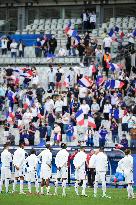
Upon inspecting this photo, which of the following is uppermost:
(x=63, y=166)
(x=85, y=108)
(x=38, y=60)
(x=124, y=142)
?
(x=38, y=60)

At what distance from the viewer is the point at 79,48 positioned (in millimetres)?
50125

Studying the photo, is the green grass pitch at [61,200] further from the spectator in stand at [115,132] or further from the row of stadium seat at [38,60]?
the row of stadium seat at [38,60]

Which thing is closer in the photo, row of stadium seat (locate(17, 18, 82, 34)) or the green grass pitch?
the green grass pitch

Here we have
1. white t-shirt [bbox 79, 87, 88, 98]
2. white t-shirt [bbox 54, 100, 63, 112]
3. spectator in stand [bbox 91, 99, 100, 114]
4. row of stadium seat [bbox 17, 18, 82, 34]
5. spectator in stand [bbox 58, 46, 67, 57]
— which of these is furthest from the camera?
row of stadium seat [bbox 17, 18, 82, 34]

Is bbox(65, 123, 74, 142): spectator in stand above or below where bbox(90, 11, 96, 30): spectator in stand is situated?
below

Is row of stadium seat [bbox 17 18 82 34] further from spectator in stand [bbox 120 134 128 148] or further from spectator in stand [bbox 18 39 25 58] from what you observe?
spectator in stand [bbox 120 134 128 148]

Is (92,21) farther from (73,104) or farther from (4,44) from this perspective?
(73,104)

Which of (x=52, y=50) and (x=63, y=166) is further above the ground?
(x=52, y=50)

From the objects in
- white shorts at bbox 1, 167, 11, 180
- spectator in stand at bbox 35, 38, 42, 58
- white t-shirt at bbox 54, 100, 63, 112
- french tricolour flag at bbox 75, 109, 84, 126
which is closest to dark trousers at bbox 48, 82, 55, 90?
white t-shirt at bbox 54, 100, 63, 112

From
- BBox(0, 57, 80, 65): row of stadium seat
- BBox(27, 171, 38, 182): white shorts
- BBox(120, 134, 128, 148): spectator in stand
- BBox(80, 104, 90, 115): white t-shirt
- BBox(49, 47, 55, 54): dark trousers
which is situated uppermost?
BBox(49, 47, 55, 54): dark trousers

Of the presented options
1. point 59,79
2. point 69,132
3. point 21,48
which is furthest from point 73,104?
point 21,48

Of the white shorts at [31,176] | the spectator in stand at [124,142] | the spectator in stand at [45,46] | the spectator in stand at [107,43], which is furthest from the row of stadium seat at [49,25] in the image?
the white shorts at [31,176]

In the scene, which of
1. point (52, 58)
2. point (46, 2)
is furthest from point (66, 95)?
point (46, 2)

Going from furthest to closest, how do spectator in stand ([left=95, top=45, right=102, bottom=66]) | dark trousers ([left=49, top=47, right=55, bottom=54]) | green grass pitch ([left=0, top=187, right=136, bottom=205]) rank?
dark trousers ([left=49, top=47, right=55, bottom=54]), spectator in stand ([left=95, top=45, right=102, bottom=66]), green grass pitch ([left=0, top=187, right=136, bottom=205])
